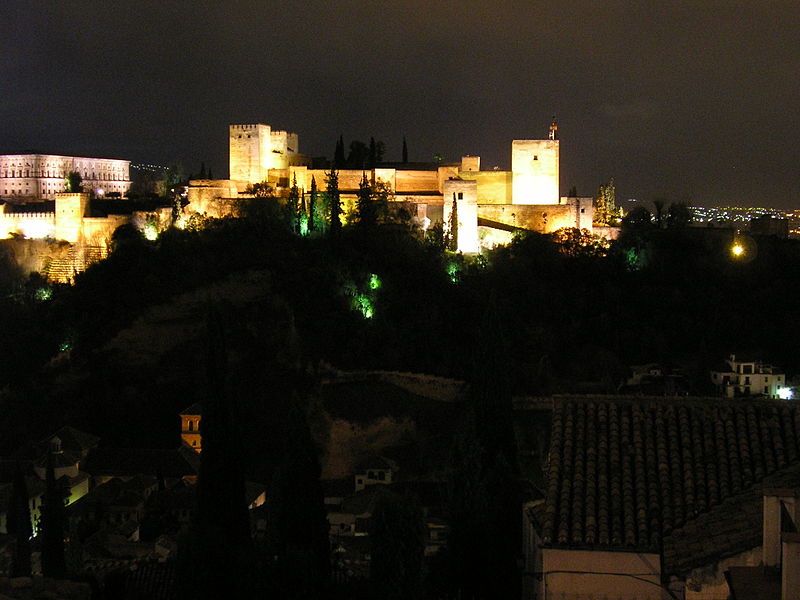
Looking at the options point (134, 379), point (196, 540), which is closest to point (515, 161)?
point (134, 379)

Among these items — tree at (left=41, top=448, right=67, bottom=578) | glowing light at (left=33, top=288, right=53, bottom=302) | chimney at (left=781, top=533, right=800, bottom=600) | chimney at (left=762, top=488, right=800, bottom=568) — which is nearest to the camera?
chimney at (left=781, top=533, right=800, bottom=600)

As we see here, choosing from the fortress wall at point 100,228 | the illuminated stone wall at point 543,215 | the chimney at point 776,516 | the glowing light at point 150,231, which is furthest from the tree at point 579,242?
the chimney at point 776,516

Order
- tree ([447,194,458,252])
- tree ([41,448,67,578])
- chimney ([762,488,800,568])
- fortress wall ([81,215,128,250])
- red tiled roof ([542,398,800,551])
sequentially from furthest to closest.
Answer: fortress wall ([81,215,128,250]), tree ([447,194,458,252]), tree ([41,448,67,578]), red tiled roof ([542,398,800,551]), chimney ([762,488,800,568])

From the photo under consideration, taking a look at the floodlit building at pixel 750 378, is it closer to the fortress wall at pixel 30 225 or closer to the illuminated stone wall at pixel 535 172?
the illuminated stone wall at pixel 535 172

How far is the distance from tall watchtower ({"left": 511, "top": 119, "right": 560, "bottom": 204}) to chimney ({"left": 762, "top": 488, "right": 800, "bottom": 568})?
1847 inches

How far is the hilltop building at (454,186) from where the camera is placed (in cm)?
5188

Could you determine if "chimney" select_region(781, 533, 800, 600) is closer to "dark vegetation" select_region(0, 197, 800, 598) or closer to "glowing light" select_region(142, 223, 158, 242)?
"dark vegetation" select_region(0, 197, 800, 598)

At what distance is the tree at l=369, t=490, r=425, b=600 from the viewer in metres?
14.6

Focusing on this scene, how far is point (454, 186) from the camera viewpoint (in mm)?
51875

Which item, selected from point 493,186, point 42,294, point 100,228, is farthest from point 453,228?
point 42,294

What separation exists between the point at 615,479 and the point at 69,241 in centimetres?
4803

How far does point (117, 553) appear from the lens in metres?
28.9

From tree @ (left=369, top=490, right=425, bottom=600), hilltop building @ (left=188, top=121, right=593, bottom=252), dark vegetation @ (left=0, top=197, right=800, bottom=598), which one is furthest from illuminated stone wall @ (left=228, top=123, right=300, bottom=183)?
tree @ (left=369, top=490, right=425, bottom=600)

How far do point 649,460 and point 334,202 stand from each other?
38.0 meters
